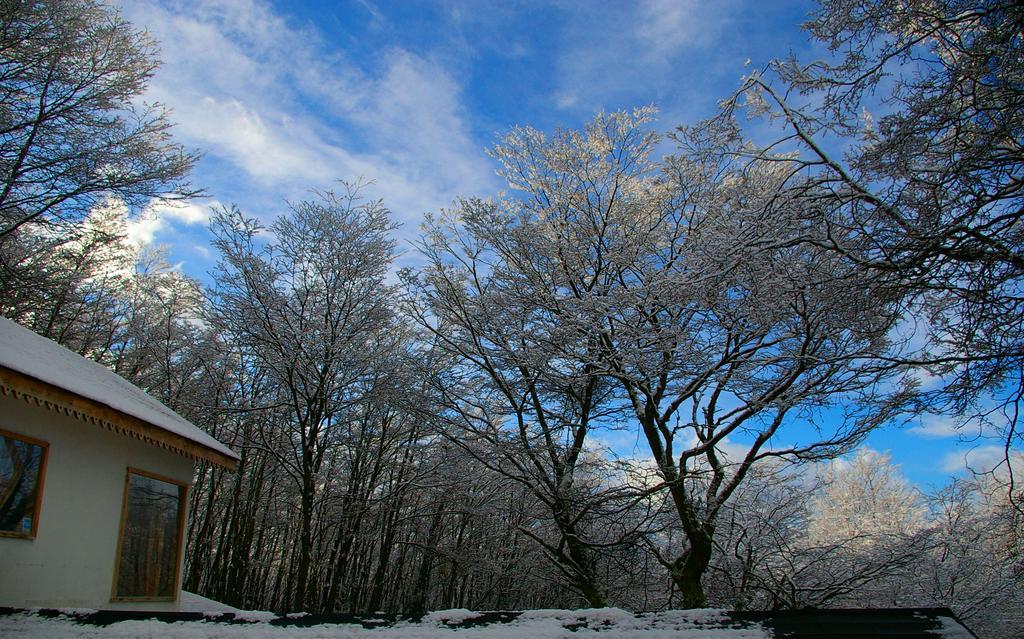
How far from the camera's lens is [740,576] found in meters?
8.60

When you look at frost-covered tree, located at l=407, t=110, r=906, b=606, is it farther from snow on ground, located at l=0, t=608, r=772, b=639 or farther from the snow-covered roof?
the snow-covered roof

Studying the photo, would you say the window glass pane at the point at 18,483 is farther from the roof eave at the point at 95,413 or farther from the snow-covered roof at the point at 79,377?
the snow-covered roof at the point at 79,377

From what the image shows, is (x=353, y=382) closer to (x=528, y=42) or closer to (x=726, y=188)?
(x=528, y=42)

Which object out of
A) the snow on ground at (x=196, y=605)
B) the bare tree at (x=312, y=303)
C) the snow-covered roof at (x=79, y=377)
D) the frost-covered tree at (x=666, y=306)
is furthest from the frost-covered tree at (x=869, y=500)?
the snow-covered roof at (x=79, y=377)

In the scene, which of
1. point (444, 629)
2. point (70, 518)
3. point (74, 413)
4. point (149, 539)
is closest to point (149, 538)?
point (149, 539)

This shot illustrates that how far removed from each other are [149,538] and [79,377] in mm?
2134

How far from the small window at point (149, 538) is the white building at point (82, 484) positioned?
0.04 ft

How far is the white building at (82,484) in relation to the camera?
5.46 meters

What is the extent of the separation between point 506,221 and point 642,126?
2.77 m

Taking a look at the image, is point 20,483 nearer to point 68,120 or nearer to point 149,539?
point 149,539

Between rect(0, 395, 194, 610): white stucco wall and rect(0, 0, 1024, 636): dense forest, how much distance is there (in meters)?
4.40

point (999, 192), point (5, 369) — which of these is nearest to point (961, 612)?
point (999, 192)

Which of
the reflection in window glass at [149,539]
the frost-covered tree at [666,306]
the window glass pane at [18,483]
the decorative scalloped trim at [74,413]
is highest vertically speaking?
the frost-covered tree at [666,306]

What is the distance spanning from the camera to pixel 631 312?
922 cm
